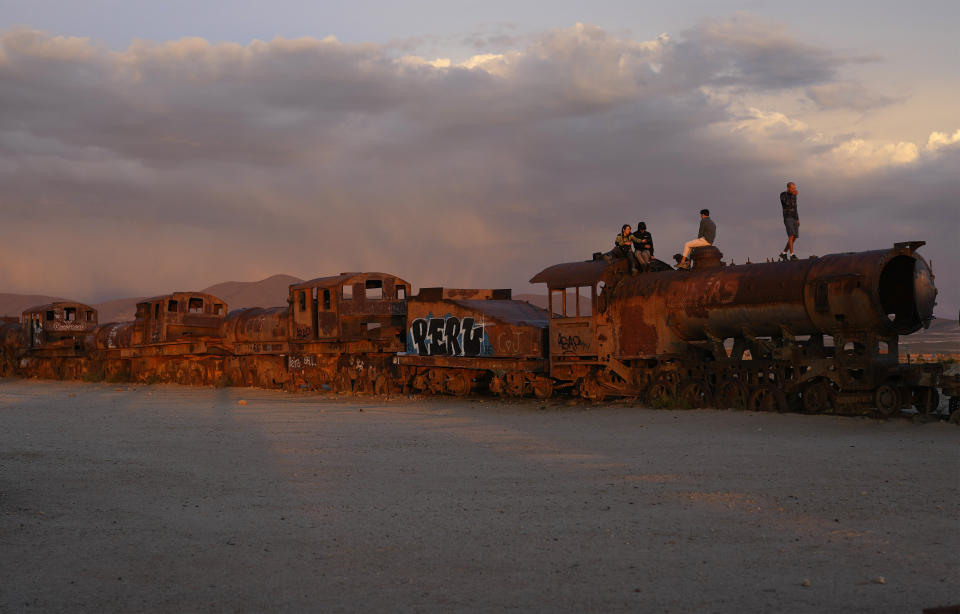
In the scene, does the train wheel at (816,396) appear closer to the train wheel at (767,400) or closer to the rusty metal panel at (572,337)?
the train wheel at (767,400)

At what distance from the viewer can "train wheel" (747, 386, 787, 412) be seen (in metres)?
18.5

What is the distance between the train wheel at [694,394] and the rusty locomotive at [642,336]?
27mm

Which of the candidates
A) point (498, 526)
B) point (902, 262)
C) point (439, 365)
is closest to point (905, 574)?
point (498, 526)

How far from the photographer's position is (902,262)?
18516mm

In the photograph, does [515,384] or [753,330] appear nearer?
[753,330]

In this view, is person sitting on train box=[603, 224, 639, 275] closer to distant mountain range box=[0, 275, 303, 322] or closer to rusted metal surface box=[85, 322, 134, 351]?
rusted metal surface box=[85, 322, 134, 351]

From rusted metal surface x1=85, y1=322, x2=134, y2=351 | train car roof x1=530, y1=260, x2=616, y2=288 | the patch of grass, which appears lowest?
the patch of grass

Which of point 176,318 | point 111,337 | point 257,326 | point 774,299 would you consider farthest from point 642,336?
point 111,337

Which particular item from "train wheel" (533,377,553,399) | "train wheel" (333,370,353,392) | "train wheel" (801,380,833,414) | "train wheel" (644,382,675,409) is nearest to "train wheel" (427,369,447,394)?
"train wheel" (533,377,553,399)

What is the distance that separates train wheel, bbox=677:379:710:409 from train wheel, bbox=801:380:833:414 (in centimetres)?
225

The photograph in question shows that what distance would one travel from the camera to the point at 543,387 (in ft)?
80.8

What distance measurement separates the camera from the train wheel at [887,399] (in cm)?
1734

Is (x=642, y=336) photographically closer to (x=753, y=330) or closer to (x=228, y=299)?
(x=753, y=330)

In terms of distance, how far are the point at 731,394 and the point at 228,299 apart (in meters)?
157
